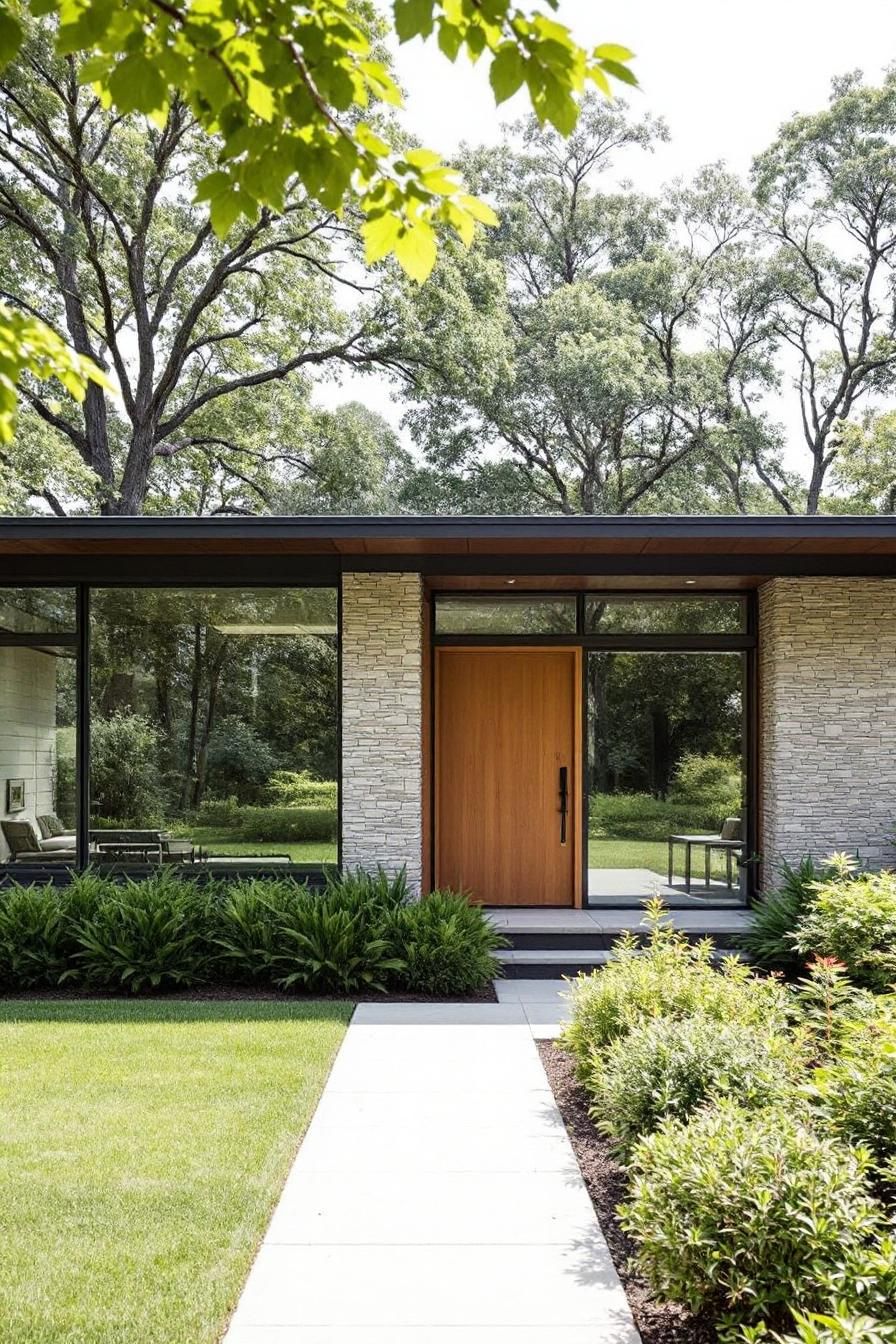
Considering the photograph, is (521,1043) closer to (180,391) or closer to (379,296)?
(379,296)

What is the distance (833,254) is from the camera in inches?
898

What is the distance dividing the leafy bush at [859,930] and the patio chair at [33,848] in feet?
19.1

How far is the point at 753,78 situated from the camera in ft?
68.2

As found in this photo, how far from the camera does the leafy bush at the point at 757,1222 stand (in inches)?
109

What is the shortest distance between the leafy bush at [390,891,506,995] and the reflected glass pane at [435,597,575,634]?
9.74ft

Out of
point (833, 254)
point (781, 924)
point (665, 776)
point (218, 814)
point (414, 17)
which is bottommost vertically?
point (781, 924)

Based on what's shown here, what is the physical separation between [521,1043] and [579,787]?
371 centimetres

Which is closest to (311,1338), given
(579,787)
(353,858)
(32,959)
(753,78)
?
(32,959)

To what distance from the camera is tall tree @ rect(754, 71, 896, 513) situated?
2184 cm

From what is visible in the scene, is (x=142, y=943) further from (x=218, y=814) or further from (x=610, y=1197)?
(x=610, y=1197)

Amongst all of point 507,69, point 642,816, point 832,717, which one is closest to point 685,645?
point 832,717

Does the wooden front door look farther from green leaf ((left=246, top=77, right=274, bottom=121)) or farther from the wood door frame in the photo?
green leaf ((left=246, top=77, right=274, bottom=121))

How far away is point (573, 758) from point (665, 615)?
4.92 feet

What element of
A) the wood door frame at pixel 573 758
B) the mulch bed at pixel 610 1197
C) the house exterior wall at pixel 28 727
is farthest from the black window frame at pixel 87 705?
the mulch bed at pixel 610 1197
